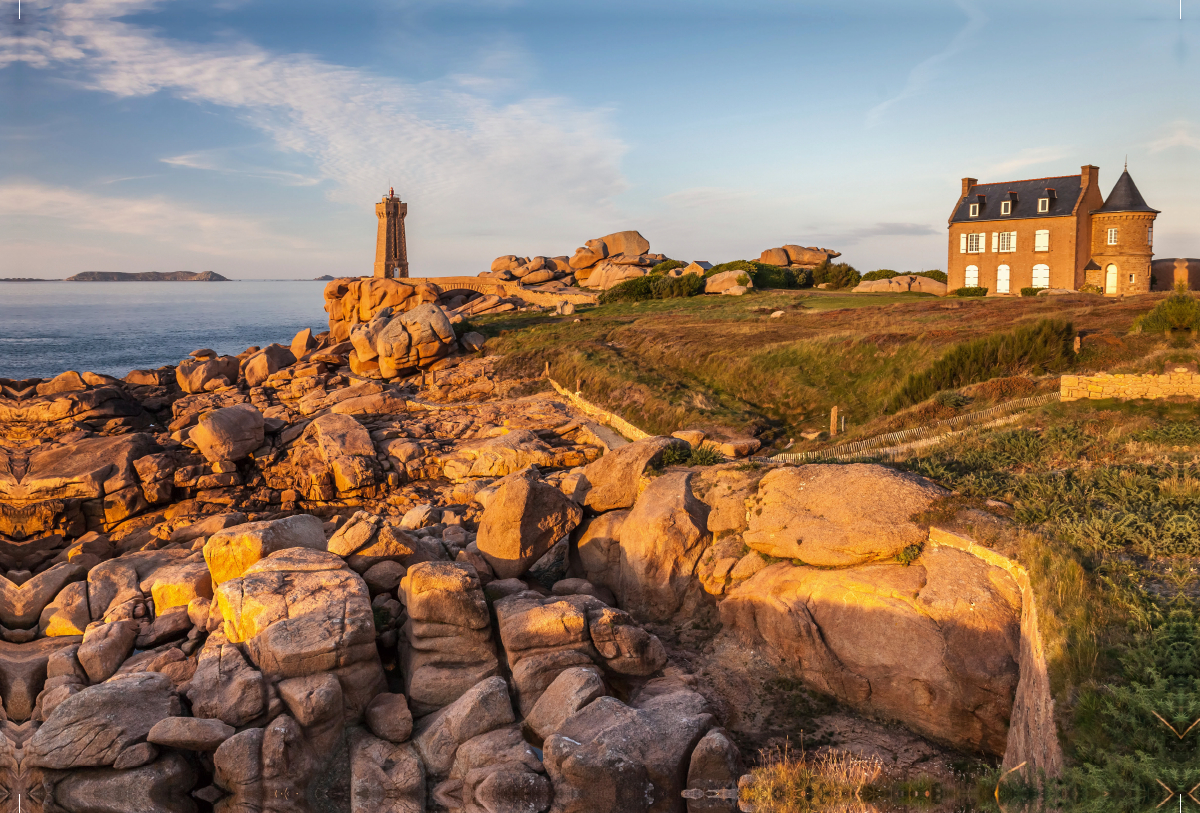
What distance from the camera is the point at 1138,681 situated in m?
8.43

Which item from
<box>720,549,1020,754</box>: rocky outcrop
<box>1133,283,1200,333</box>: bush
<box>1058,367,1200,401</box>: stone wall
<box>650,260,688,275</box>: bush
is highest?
<box>650,260,688,275</box>: bush

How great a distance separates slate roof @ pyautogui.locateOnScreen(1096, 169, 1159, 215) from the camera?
48.1 m

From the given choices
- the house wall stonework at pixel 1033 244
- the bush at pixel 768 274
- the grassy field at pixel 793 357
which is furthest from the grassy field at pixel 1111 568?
the bush at pixel 768 274

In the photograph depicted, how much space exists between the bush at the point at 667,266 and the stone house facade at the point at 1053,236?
23491 mm

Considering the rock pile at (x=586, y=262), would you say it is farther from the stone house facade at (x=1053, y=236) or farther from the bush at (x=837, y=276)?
the stone house facade at (x=1053, y=236)

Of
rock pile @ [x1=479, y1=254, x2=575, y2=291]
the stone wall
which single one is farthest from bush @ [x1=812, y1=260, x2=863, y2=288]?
the stone wall

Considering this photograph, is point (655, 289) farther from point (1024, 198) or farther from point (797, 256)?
point (1024, 198)

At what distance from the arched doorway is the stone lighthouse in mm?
60315

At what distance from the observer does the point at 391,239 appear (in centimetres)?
8250

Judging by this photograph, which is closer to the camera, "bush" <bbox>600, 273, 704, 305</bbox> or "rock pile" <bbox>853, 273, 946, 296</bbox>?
"rock pile" <bbox>853, 273, 946, 296</bbox>

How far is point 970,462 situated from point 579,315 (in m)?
39.6

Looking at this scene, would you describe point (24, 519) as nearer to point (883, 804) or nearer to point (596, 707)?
point (596, 707)

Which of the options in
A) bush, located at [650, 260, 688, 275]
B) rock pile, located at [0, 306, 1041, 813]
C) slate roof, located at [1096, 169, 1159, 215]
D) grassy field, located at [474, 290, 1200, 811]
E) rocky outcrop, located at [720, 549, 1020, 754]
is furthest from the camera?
bush, located at [650, 260, 688, 275]

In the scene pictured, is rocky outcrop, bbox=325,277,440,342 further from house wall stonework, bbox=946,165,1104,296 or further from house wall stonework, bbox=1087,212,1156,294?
house wall stonework, bbox=1087,212,1156,294
